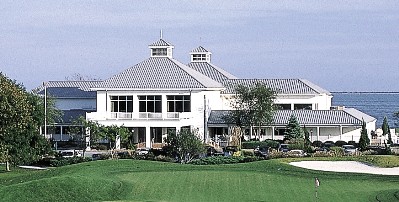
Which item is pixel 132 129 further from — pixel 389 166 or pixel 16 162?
pixel 389 166

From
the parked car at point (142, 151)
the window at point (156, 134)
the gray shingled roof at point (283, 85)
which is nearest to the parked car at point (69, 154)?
the parked car at point (142, 151)

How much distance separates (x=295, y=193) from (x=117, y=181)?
7608mm

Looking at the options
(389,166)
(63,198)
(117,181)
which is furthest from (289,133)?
(63,198)

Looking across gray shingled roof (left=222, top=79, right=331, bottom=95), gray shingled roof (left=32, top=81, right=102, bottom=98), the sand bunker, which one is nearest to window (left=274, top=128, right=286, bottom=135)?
gray shingled roof (left=222, top=79, right=331, bottom=95)

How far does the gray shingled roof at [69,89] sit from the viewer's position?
8731 cm

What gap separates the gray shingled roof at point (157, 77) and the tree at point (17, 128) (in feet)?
62.0

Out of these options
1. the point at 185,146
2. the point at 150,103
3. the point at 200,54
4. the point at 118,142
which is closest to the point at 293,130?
the point at 150,103

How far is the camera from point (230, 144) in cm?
6769

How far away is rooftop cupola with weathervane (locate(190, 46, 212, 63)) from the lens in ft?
294

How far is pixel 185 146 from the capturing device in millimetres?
54500

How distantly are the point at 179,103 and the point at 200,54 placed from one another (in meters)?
17.9

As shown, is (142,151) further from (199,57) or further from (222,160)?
(199,57)

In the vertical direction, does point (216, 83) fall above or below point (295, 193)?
above

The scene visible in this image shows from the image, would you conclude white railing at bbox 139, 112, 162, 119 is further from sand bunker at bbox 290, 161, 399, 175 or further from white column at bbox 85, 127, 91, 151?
sand bunker at bbox 290, 161, 399, 175
